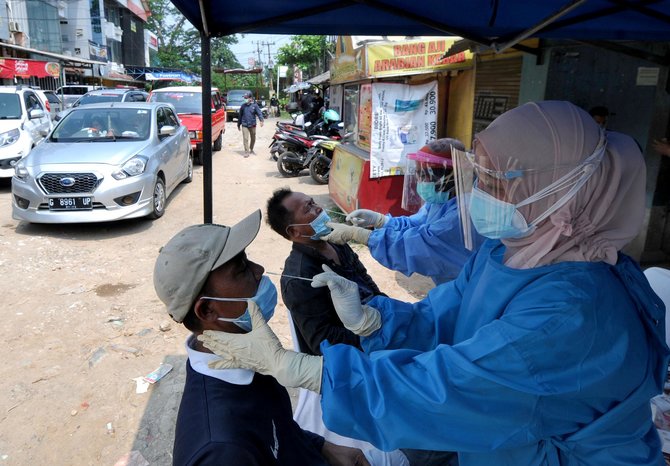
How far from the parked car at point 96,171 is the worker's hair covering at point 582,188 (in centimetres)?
625

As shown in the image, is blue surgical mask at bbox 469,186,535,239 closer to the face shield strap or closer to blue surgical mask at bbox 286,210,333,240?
the face shield strap

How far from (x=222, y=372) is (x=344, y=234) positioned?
5.15 feet

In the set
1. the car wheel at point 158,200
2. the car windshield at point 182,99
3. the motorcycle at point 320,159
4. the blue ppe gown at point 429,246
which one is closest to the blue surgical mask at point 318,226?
the blue ppe gown at point 429,246

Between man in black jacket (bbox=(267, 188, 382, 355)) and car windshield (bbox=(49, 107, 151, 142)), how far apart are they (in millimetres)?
5851

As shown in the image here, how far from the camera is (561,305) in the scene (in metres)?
1.18

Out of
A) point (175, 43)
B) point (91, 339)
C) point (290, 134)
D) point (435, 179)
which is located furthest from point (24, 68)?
point (175, 43)

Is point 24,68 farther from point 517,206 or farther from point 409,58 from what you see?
point 517,206

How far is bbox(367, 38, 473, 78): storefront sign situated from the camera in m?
6.77

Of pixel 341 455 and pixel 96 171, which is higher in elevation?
pixel 96 171

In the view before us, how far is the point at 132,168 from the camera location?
6.75 meters

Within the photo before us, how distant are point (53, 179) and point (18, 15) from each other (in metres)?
Answer: 29.3

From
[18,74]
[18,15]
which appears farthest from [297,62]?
[18,74]

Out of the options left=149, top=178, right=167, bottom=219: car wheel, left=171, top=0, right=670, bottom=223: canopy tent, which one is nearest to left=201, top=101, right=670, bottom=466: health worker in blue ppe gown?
left=171, top=0, right=670, bottom=223: canopy tent

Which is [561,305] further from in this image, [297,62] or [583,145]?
[297,62]
